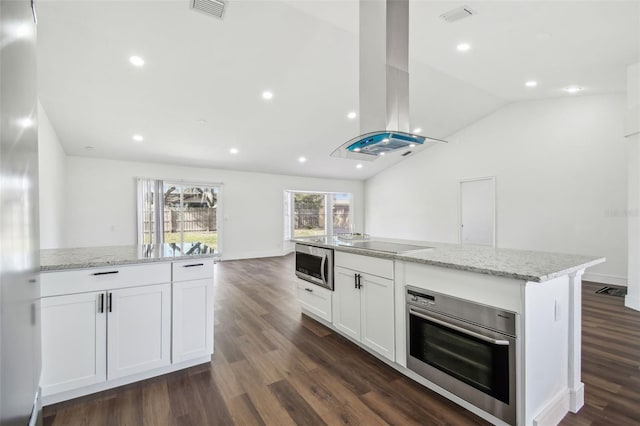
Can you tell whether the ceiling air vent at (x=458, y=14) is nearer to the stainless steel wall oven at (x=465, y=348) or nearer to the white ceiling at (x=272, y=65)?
the white ceiling at (x=272, y=65)

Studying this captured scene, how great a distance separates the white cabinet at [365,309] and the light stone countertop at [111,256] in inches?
47.3

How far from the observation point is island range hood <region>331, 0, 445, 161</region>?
2221mm

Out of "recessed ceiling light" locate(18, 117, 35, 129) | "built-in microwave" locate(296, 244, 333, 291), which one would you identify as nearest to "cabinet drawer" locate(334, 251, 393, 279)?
"built-in microwave" locate(296, 244, 333, 291)

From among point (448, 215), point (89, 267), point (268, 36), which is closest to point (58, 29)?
point (268, 36)

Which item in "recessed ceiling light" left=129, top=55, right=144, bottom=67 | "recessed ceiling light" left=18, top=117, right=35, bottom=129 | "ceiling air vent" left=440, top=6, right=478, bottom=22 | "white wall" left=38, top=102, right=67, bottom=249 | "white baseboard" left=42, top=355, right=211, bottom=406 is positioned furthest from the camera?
"white wall" left=38, top=102, right=67, bottom=249

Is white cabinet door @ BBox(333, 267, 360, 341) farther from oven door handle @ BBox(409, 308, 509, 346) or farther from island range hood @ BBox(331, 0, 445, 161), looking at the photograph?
island range hood @ BBox(331, 0, 445, 161)

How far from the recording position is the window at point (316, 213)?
27.8 ft

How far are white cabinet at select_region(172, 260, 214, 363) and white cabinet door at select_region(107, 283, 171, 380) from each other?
60 mm

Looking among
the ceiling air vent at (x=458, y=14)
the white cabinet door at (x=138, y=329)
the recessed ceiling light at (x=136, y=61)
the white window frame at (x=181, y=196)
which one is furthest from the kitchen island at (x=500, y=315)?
the white window frame at (x=181, y=196)

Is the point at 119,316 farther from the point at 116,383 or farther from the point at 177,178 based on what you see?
the point at 177,178

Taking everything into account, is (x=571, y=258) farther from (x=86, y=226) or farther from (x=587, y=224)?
(x=86, y=226)

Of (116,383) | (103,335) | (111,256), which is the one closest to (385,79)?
(111,256)

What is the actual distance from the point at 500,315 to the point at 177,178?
6861 millimetres

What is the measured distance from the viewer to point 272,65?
3633 millimetres
